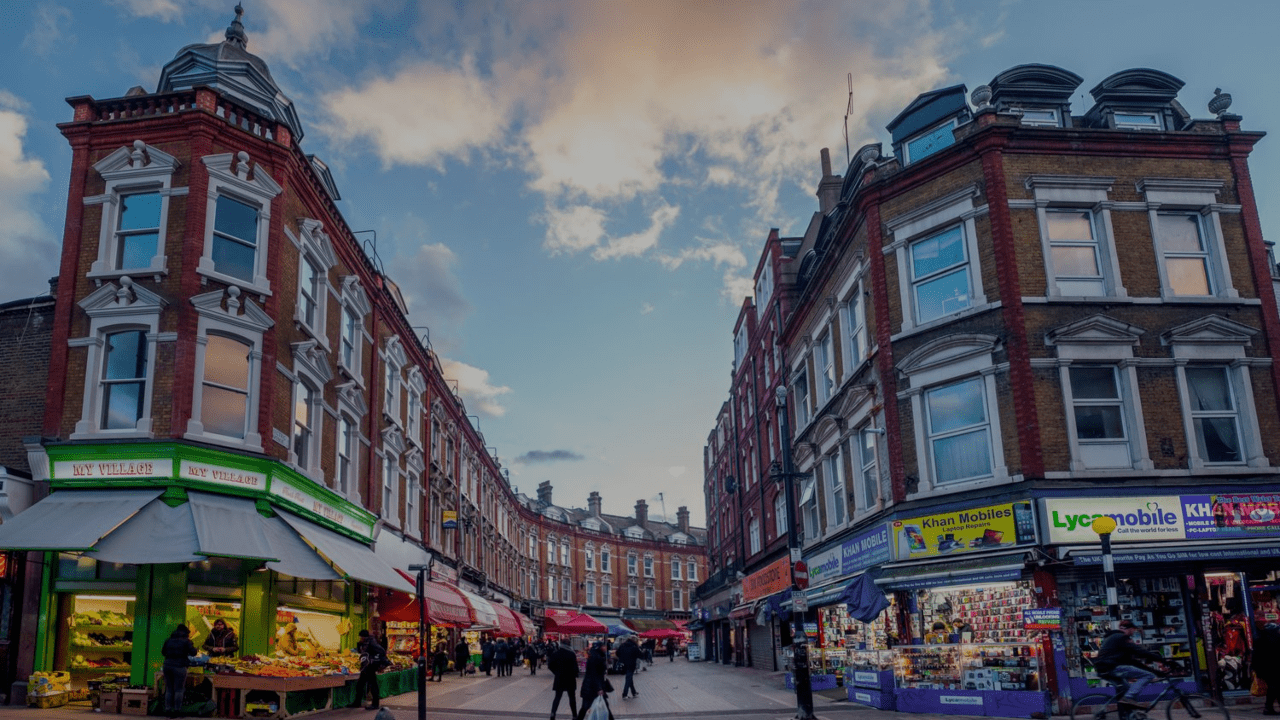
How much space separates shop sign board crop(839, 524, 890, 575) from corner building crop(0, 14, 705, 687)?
11.1 metres

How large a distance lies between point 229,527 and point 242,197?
689 centimetres

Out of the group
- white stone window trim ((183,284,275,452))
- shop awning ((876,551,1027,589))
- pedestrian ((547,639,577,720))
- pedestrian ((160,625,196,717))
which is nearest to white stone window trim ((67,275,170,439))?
white stone window trim ((183,284,275,452))

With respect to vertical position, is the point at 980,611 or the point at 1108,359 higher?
the point at 1108,359

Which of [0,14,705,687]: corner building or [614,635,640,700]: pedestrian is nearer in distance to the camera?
[0,14,705,687]: corner building

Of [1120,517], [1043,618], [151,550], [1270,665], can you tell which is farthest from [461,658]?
[1270,665]

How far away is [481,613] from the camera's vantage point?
32125 millimetres

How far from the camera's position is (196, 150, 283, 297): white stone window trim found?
60.8ft

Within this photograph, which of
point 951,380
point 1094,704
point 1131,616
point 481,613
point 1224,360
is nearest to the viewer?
point 1094,704

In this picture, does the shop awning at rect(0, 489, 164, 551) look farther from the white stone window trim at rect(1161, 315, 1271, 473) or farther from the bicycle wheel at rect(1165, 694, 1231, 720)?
the white stone window trim at rect(1161, 315, 1271, 473)

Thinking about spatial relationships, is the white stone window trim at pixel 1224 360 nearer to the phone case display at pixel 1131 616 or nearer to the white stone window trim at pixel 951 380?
the phone case display at pixel 1131 616

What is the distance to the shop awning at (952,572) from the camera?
17.1 metres

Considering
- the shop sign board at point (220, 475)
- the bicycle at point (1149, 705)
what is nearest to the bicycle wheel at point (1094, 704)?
the bicycle at point (1149, 705)

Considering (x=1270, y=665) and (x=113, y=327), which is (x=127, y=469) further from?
(x=1270, y=665)

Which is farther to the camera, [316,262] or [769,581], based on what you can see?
[769,581]
